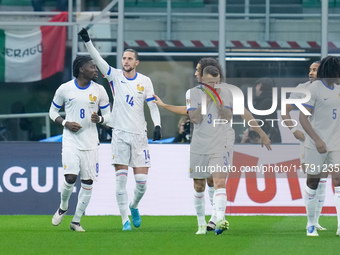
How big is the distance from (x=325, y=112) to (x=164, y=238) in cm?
210

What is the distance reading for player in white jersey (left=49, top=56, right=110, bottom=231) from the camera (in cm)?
1131

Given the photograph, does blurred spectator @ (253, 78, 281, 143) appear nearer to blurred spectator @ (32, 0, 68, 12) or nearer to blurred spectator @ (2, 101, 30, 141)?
blurred spectator @ (32, 0, 68, 12)

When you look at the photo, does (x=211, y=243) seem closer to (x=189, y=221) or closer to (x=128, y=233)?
(x=128, y=233)

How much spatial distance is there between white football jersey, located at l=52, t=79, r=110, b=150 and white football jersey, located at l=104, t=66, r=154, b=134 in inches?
9.4

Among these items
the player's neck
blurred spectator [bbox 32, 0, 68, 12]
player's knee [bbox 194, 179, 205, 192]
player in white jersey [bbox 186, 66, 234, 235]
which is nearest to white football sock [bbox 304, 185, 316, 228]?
player in white jersey [bbox 186, 66, 234, 235]

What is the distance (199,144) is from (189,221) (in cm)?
279

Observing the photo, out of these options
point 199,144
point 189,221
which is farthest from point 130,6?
point 199,144

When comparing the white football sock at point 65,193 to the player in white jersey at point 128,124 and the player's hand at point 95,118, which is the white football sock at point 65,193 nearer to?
the player in white jersey at point 128,124

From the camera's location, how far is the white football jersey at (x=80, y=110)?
1135 centimetres

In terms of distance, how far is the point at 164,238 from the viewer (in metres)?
10.1

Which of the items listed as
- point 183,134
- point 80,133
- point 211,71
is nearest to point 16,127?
point 183,134

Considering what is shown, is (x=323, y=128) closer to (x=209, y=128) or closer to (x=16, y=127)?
(x=209, y=128)

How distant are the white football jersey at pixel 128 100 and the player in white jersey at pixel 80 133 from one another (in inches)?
6.5

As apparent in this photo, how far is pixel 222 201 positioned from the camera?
10117 mm
